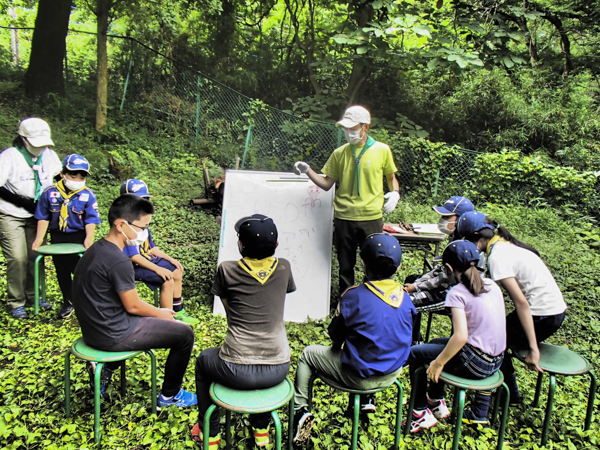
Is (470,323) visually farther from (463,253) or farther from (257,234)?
(257,234)

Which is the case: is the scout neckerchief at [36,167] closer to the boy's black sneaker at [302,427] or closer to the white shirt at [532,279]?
the boy's black sneaker at [302,427]

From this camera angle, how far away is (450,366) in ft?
8.58

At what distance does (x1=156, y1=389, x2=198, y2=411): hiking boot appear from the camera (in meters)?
2.80

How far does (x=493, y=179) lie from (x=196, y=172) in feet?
19.0

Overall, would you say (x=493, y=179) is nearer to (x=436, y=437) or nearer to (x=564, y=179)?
(x=564, y=179)

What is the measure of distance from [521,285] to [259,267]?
1.89 meters

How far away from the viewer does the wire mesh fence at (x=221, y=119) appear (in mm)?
8117

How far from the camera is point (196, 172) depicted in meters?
8.47

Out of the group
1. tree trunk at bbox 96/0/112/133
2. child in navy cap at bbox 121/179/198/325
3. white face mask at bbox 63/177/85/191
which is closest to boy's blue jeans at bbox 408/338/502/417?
child in navy cap at bbox 121/179/198/325

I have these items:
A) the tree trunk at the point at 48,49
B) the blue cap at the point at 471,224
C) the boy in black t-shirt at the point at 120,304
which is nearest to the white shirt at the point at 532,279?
the blue cap at the point at 471,224

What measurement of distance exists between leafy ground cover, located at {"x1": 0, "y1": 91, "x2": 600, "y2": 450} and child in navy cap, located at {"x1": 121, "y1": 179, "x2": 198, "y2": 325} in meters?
0.39

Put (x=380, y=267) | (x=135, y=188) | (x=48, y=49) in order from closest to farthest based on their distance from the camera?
(x=380, y=267)
(x=135, y=188)
(x=48, y=49)

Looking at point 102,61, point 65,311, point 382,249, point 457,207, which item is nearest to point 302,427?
point 382,249

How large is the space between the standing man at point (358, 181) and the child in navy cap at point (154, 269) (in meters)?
1.44
